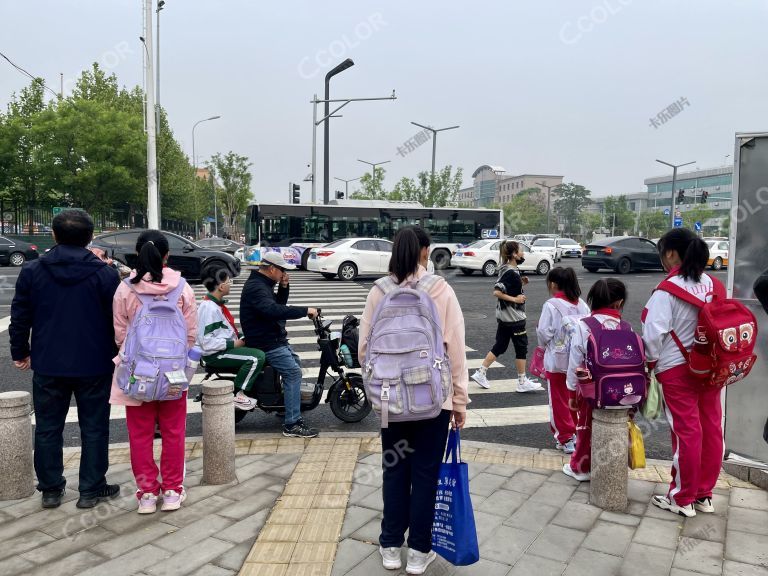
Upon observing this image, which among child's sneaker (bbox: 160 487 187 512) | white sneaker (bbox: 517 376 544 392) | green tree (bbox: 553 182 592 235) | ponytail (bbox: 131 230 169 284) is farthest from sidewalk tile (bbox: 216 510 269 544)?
green tree (bbox: 553 182 592 235)

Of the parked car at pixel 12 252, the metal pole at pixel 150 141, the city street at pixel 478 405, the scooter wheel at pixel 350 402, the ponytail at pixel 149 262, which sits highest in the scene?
the metal pole at pixel 150 141

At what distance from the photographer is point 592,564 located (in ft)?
10.7

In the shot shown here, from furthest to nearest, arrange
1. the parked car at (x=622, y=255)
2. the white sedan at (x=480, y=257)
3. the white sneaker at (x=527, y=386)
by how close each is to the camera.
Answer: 1. the parked car at (x=622, y=255)
2. the white sedan at (x=480, y=257)
3. the white sneaker at (x=527, y=386)

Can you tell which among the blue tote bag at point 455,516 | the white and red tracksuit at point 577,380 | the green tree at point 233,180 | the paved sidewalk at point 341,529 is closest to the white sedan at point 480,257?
the paved sidewalk at point 341,529

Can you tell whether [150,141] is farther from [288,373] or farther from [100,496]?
[100,496]

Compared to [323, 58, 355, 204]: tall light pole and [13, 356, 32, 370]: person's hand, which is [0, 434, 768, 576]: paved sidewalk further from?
[323, 58, 355, 204]: tall light pole

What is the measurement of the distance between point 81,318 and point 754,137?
14.7 feet

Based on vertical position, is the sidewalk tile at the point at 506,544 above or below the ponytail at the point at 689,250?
below

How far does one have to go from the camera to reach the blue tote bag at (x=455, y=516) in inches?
118

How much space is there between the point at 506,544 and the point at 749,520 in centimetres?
157

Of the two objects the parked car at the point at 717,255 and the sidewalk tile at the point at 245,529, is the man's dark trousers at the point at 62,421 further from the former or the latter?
the parked car at the point at 717,255

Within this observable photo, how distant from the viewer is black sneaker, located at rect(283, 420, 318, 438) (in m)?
5.27

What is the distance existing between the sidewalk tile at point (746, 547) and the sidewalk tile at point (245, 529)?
8.45 ft

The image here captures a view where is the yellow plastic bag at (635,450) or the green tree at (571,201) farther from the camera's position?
the green tree at (571,201)
